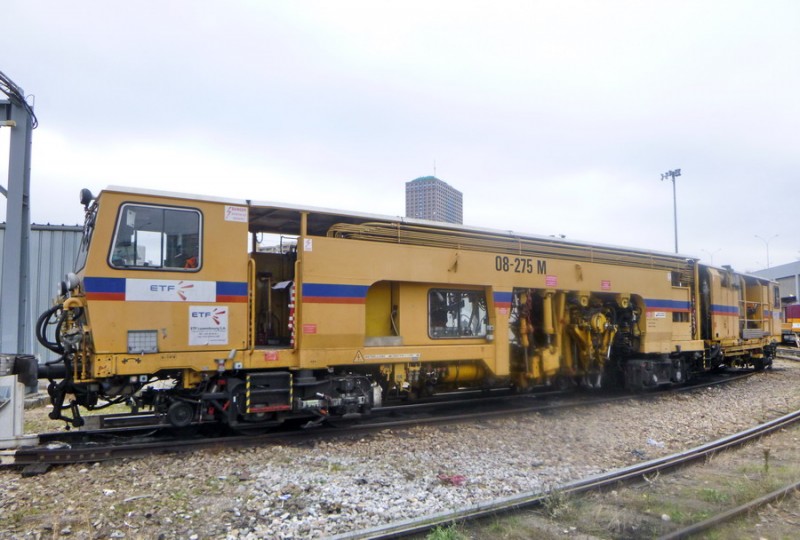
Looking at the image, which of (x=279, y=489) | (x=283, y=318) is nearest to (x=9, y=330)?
(x=283, y=318)

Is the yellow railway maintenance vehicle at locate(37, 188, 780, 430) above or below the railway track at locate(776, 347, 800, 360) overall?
above

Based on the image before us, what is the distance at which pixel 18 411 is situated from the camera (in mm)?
6691

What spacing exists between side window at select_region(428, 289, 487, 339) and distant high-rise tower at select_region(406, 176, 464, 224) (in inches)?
179

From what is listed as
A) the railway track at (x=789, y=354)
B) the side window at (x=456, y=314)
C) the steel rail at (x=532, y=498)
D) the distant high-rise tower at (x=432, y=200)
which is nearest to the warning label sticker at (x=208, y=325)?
the side window at (x=456, y=314)

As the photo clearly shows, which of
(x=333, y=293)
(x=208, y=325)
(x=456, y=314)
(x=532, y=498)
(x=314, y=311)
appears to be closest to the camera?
(x=532, y=498)

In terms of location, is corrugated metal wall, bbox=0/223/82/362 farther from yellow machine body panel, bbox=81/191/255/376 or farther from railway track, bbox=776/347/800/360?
railway track, bbox=776/347/800/360

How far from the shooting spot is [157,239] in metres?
6.96

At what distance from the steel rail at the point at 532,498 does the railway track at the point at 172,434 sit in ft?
10.2

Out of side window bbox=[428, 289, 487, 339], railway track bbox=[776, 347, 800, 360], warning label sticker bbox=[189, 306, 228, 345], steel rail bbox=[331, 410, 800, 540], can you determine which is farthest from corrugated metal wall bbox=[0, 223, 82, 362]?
railway track bbox=[776, 347, 800, 360]

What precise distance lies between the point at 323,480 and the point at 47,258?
12.5 m

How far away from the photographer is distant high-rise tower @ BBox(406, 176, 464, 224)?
48.1 feet

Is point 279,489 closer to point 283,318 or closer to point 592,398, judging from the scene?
point 283,318

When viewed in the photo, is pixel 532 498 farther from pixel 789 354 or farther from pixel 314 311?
pixel 789 354

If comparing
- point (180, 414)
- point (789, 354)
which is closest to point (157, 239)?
point (180, 414)
